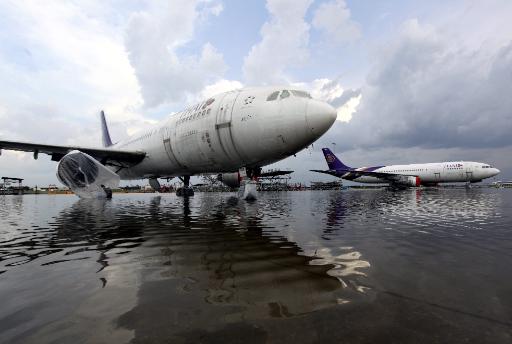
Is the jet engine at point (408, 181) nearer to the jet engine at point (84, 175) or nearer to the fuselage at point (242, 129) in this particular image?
the fuselage at point (242, 129)

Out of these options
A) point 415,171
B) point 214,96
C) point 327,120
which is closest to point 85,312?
point 327,120

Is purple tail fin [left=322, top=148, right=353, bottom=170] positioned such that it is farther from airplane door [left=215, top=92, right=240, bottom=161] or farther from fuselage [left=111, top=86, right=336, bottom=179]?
airplane door [left=215, top=92, right=240, bottom=161]

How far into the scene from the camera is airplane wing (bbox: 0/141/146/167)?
18.1 meters

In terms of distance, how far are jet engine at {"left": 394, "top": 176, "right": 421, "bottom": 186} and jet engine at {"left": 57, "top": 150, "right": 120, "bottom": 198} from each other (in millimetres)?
47144

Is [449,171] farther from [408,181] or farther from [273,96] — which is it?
[273,96]

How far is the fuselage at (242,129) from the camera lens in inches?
466

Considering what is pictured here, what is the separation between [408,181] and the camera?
50.6 meters

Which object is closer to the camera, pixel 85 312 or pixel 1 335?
pixel 1 335

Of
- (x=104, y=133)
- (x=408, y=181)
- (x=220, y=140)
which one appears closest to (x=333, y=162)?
(x=408, y=181)

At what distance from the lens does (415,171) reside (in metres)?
52.8

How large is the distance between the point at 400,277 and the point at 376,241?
226 cm

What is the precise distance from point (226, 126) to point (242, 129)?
974 millimetres

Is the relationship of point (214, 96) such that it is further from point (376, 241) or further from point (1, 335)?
point (1, 335)

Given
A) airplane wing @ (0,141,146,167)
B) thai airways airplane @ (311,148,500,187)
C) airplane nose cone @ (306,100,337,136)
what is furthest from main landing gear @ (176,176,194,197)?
thai airways airplane @ (311,148,500,187)
